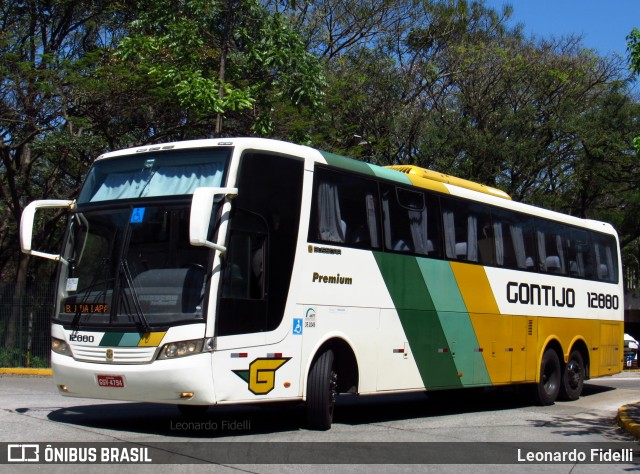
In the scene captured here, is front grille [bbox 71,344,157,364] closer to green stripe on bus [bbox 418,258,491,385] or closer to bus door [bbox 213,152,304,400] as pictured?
bus door [bbox 213,152,304,400]

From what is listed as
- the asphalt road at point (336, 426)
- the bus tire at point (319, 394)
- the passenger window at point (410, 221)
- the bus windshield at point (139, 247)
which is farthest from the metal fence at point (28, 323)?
the bus tire at point (319, 394)

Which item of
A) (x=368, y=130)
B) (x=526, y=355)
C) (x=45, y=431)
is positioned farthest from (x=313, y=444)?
(x=368, y=130)

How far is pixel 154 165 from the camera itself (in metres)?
9.98

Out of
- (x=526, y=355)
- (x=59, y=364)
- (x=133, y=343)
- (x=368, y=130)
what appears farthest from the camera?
(x=368, y=130)

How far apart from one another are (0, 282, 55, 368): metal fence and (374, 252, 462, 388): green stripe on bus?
13378mm

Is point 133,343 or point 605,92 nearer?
point 133,343

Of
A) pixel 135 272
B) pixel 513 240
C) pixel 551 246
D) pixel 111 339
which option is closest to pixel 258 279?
pixel 135 272

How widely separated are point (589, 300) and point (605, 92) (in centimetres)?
1548

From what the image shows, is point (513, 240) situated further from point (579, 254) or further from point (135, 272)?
point (135, 272)

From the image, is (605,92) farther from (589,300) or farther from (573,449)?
(573,449)

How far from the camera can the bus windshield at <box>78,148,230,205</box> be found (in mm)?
9562

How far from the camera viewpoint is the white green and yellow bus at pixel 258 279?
9.03 meters

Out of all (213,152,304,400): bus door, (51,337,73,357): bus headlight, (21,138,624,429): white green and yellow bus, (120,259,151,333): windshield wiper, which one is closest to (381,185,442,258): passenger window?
(21,138,624,429): white green and yellow bus

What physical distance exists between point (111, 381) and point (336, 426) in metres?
3.29
